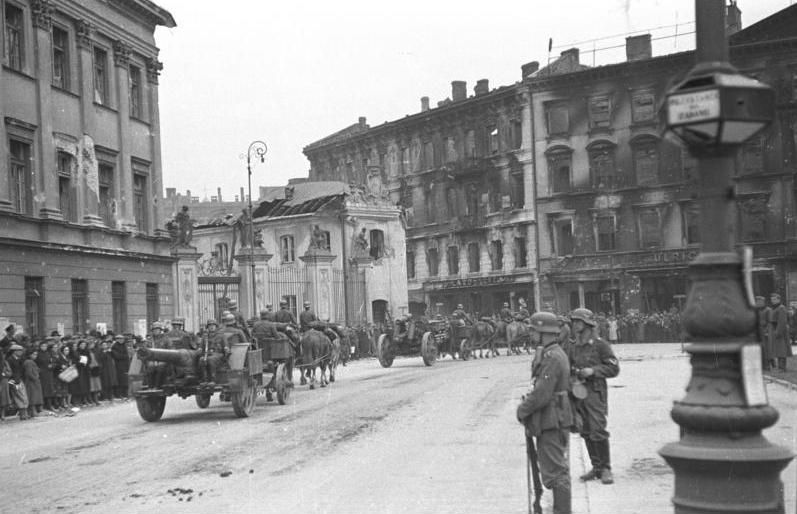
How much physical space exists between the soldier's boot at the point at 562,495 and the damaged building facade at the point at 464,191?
50.6 m

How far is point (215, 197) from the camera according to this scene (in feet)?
441

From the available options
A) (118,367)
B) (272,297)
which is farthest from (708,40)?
(272,297)

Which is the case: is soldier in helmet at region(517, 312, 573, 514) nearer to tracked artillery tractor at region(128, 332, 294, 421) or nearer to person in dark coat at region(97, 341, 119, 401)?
tracked artillery tractor at region(128, 332, 294, 421)

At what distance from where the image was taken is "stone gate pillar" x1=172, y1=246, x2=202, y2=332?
34156 mm

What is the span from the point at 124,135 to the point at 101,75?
2013mm

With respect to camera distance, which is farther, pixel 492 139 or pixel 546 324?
pixel 492 139

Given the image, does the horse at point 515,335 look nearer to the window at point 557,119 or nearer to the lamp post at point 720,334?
the window at point 557,119

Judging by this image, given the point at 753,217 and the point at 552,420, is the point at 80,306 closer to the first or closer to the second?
the point at 552,420

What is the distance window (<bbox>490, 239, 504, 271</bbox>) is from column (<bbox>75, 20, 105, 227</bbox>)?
34554 millimetres

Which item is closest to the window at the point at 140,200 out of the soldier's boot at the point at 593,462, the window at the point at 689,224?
the soldier's boot at the point at 593,462

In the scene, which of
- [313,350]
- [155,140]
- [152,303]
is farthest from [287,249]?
[313,350]

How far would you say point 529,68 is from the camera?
203 ft

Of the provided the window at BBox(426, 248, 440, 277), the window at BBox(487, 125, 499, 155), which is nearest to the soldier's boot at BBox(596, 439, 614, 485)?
the window at BBox(487, 125, 499, 155)

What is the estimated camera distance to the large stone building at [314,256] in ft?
125
